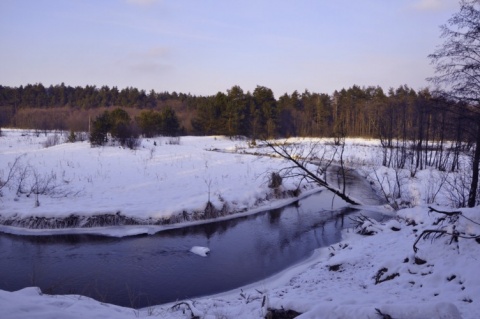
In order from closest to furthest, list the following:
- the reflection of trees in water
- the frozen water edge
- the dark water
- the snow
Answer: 1. the snow
2. the dark water
3. the frozen water edge
4. the reflection of trees in water

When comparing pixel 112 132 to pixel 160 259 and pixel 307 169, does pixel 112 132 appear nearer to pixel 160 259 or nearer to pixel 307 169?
pixel 307 169

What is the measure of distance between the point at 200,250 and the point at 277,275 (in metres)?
2.62

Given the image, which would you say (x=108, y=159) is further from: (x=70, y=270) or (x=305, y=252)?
(x=305, y=252)

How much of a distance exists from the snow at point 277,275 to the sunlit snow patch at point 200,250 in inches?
4.7

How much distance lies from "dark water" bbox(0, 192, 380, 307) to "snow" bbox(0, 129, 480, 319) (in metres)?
0.60

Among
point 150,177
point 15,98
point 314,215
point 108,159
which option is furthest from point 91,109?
point 314,215

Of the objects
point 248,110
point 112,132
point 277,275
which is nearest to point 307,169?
point 277,275

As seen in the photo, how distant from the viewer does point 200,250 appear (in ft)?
36.6

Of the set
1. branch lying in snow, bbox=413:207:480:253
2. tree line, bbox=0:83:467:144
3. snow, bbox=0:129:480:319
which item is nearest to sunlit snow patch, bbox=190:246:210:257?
snow, bbox=0:129:480:319

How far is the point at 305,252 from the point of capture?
37.7ft

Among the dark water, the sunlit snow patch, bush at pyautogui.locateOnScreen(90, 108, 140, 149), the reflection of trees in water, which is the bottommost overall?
the dark water

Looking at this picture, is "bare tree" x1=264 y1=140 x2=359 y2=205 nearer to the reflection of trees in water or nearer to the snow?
the snow

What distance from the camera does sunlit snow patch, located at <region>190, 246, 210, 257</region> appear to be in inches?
434

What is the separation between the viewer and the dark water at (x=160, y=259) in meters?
8.75
